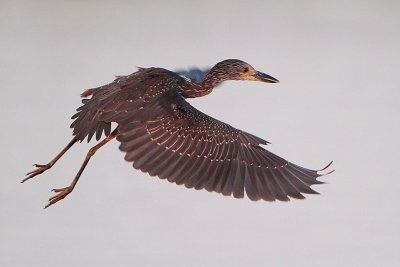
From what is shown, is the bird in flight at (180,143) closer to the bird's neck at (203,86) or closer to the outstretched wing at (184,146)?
the outstretched wing at (184,146)

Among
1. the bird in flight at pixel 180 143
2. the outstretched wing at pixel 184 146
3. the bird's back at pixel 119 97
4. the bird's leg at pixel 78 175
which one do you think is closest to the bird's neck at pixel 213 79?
the bird's back at pixel 119 97

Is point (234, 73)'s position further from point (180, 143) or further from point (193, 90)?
point (180, 143)

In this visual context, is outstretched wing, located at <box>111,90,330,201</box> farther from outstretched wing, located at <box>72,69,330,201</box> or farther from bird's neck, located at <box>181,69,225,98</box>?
bird's neck, located at <box>181,69,225,98</box>

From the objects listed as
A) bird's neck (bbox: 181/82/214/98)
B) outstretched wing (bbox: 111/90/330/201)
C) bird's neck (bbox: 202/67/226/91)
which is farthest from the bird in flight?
bird's neck (bbox: 202/67/226/91)

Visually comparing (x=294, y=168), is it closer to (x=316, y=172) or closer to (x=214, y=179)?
(x=316, y=172)

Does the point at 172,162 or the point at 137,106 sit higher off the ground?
the point at 137,106

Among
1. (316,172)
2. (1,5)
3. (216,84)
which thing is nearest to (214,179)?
(316,172)
